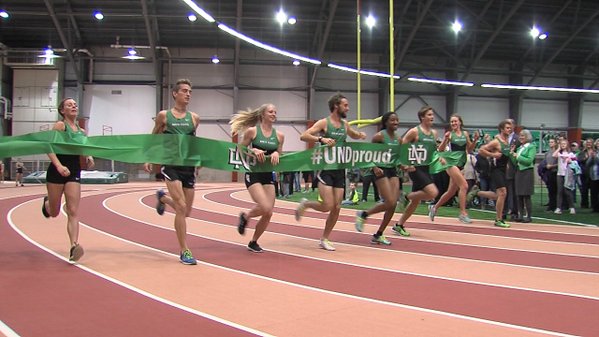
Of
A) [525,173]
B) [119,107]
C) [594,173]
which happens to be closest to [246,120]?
[525,173]

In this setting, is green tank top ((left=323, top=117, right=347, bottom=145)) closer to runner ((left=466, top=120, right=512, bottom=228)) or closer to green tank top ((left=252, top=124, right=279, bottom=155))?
green tank top ((left=252, top=124, right=279, bottom=155))

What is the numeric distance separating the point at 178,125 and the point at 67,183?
143 cm

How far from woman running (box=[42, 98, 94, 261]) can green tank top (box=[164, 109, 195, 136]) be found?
1.10m

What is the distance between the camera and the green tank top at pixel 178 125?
5539 millimetres

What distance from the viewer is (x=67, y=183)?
5.10 metres

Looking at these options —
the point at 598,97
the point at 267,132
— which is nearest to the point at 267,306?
the point at 267,132

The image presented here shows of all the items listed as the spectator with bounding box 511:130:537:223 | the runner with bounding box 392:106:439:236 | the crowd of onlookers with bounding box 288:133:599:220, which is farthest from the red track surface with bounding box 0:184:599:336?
the crowd of onlookers with bounding box 288:133:599:220

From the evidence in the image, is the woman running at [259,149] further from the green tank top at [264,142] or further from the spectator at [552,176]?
the spectator at [552,176]

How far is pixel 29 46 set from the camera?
31500mm

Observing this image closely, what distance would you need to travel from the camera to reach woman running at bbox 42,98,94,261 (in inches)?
193

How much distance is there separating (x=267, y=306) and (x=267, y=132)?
Result: 9.89 ft

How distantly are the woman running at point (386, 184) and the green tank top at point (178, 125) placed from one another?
105 inches

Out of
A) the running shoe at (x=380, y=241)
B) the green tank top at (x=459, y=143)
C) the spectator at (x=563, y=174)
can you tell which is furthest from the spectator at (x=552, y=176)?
the running shoe at (x=380, y=241)

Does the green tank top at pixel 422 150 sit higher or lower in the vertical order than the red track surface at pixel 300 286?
higher
